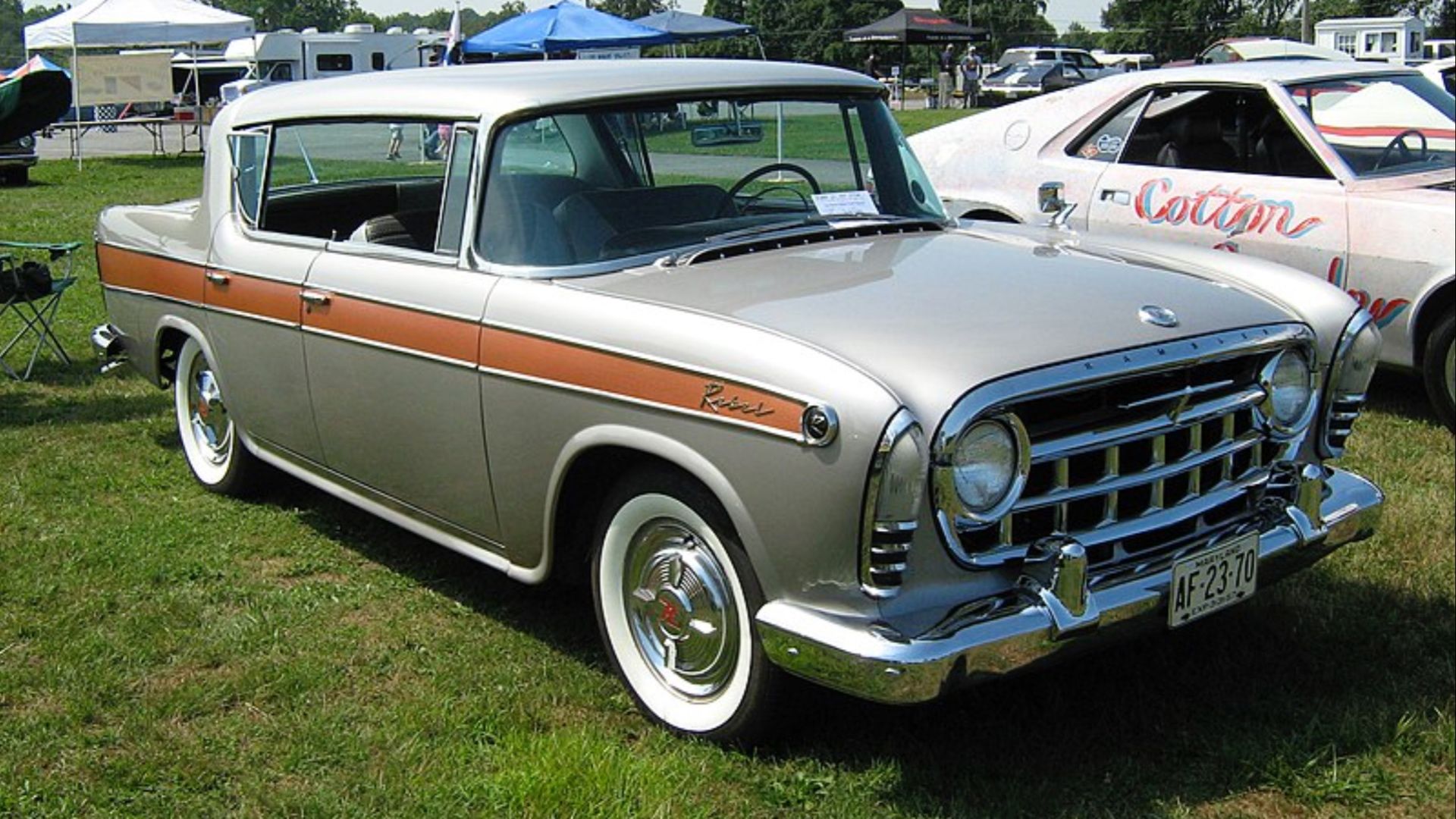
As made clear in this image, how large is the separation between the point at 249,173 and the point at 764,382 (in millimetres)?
2937

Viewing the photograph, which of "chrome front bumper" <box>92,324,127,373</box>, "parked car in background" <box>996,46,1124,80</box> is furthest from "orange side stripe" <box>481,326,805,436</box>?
"parked car in background" <box>996,46,1124,80</box>

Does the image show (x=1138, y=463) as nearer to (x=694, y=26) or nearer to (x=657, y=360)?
(x=657, y=360)

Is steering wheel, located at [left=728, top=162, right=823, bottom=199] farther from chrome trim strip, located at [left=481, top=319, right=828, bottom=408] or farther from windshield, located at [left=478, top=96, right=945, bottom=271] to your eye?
chrome trim strip, located at [left=481, top=319, right=828, bottom=408]

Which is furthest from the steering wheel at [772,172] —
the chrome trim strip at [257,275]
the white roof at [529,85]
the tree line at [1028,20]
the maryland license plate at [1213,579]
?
the tree line at [1028,20]

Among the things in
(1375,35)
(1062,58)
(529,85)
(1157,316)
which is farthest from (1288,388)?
(1062,58)

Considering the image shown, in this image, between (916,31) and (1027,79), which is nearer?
(916,31)

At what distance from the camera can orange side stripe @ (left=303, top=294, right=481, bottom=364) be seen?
403 cm

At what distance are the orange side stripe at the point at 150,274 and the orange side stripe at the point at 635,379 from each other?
2.02 meters

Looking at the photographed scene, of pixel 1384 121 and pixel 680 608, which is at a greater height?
pixel 1384 121

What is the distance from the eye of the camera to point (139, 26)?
23141 mm

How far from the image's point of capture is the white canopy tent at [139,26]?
23.1 m

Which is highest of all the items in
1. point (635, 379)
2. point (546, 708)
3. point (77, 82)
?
point (77, 82)

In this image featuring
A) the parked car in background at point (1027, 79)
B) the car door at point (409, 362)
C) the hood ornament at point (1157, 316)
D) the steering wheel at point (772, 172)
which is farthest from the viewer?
the parked car in background at point (1027, 79)

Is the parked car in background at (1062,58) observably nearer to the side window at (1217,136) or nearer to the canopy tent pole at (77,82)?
the canopy tent pole at (77,82)
